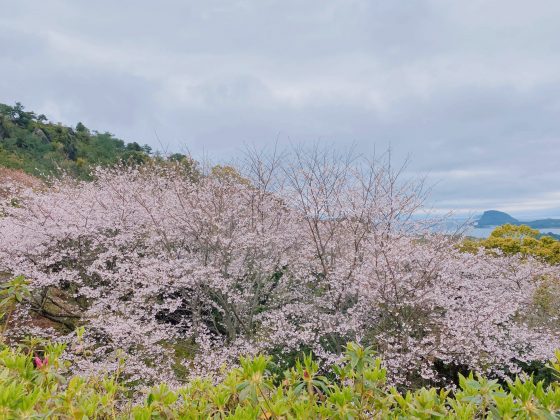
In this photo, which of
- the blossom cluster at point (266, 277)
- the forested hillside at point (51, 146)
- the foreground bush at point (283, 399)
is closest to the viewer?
the foreground bush at point (283, 399)

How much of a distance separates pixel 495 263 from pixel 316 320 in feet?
21.4

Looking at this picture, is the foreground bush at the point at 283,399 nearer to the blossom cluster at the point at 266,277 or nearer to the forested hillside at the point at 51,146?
the blossom cluster at the point at 266,277

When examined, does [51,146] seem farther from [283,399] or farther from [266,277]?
[283,399]

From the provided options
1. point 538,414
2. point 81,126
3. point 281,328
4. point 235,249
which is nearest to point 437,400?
point 538,414

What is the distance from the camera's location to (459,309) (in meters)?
7.79

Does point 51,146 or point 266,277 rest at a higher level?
point 51,146

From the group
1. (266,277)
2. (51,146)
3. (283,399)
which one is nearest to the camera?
(283,399)

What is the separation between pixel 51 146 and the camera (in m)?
27.0

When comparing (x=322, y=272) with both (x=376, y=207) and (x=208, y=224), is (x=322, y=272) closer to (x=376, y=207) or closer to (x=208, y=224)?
(x=376, y=207)

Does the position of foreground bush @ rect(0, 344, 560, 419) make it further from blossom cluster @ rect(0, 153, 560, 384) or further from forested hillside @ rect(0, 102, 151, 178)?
forested hillside @ rect(0, 102, 151, 178)

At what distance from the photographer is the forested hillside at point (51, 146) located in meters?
22.7

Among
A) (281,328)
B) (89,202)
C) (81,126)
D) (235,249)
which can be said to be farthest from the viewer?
(81,126)

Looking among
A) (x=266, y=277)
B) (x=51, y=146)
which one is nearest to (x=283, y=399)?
(x=266, y=277)

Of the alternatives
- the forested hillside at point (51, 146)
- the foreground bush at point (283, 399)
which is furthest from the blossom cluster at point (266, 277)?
the forested hillside at point (51, 146)
